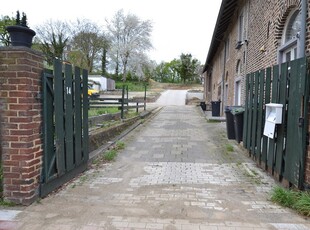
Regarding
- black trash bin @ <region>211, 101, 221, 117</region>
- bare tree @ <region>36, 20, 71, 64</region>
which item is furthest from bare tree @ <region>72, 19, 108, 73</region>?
black trash bin @ <region>211, 101, 221, 117</region>

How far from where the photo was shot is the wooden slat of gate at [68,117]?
14.3 feet

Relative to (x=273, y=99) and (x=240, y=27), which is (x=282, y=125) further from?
(x=240, y=27)

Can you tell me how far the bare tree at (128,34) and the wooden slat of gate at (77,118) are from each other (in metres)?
42.2

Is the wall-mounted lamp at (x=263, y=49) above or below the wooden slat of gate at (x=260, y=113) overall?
above

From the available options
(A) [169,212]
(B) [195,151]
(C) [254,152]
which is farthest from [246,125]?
(A) [169,212]

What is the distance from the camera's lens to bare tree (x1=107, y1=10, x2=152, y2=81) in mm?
45781

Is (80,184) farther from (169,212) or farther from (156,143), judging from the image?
(156,143)

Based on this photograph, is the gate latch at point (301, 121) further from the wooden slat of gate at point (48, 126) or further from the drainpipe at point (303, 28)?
the wooden slat of gate at point (48, 126)

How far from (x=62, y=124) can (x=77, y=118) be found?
0.63 meters

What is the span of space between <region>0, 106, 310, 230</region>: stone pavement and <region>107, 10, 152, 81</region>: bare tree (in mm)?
41294

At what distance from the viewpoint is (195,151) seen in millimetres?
7316

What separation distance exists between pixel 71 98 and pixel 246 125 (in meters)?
4.12

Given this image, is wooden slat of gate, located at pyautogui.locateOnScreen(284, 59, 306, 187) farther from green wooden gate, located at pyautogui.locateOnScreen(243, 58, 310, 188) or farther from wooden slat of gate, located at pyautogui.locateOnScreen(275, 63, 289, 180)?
wooden slat of gate, located at pyautogui.locateOnScreen(275, 63, 289, 180)

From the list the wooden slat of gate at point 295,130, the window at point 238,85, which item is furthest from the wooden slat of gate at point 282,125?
the window at point 238,85
